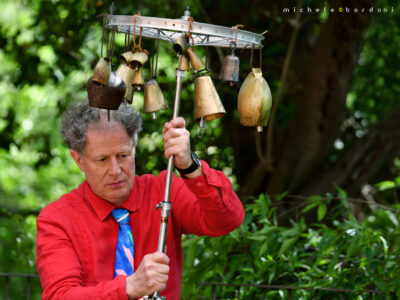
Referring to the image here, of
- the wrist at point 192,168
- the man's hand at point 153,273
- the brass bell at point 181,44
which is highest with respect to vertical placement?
the brass bell at point 181,44

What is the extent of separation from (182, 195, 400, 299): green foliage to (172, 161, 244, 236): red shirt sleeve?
2.90ft

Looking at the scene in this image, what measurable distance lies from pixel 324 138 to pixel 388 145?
1.48 feet

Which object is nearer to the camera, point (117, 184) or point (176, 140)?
point (176, 140)

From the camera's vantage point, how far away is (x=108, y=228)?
98.3 inches

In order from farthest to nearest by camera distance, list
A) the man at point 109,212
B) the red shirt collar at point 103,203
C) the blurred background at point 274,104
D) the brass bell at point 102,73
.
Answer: the blurred background at point 274,104 → the red shirt collar at point 103,203 → the man at point 109,212 → the brass bell at point 102,73

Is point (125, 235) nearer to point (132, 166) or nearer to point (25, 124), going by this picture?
point (132, 166)

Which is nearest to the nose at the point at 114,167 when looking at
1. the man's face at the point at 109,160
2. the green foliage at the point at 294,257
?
the man's face at the point at 109,160

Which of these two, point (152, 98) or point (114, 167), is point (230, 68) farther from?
point (114, 167)

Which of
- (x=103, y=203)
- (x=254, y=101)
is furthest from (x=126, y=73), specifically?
(x=103, y=203)

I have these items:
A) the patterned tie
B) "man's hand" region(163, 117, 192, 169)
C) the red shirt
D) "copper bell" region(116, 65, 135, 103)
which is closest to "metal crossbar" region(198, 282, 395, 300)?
the red shirt

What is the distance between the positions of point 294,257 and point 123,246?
132cm

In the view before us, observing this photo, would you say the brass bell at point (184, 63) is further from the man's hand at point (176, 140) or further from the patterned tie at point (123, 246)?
the patterned tie at point (123, 246)

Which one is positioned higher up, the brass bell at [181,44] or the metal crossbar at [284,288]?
the brass bell at [181,44]

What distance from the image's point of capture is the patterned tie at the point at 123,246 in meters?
2.45
